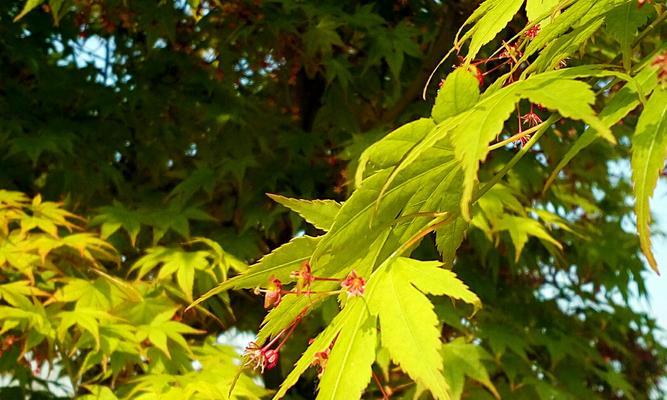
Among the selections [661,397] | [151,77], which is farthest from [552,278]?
[151,77]

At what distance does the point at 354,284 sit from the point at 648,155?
315mm

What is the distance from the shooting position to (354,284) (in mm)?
881

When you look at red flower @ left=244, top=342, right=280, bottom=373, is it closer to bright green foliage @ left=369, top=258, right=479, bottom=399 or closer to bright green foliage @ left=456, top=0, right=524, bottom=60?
bright green foliage @ left=369, top=258, right=479, bottom=399

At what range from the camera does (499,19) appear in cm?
100

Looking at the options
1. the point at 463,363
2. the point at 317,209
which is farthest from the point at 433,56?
the point at 317,209

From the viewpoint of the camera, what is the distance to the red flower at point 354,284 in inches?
34.2

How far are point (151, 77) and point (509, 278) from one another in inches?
56.8

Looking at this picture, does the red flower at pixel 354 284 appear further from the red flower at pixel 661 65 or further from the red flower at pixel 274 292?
the red flower at pixel 661 65

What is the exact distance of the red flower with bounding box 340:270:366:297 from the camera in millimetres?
869

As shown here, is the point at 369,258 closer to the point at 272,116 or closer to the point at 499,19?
the point at 499,19

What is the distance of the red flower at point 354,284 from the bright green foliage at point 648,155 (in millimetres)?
280

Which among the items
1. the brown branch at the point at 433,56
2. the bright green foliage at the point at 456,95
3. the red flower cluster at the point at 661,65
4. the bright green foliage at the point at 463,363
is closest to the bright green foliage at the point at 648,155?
the red flower cluster at the point at 661,65

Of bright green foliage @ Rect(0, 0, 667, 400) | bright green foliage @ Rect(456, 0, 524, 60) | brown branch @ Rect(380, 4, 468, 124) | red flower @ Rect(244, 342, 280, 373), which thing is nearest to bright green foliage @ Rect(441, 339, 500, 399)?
bright green foliage @ Rect(0, 0, 667, 400)

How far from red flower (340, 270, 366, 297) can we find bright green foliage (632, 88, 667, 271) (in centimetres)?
28
